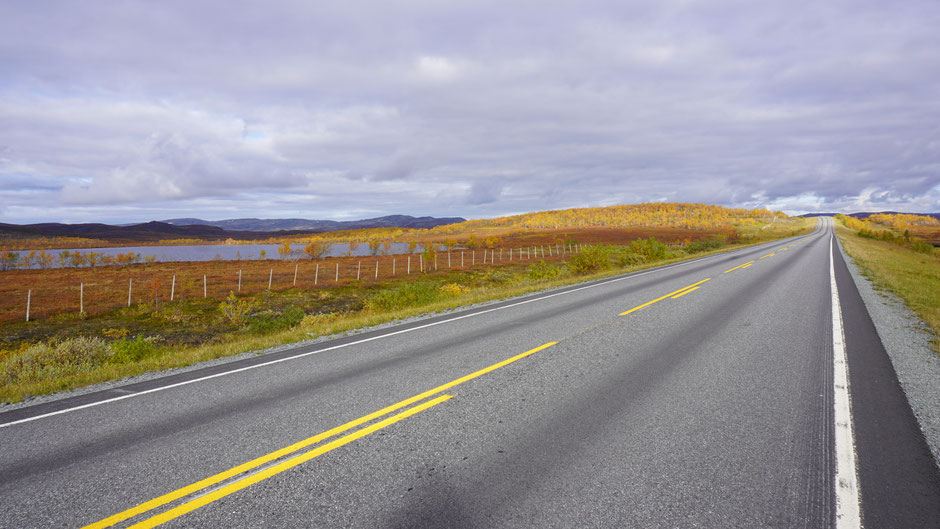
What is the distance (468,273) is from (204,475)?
34.5 metres

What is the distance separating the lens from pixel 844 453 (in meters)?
4.06

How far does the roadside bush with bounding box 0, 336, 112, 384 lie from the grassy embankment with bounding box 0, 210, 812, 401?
0.05 ft

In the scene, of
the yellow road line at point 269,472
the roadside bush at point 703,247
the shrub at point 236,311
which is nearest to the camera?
the yellow road line at point 269,472

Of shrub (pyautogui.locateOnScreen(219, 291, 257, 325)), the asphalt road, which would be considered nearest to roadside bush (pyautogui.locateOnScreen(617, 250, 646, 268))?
the asphalt road

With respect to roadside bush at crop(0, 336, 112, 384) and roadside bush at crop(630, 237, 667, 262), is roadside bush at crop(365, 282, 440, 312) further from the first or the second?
roadside bush at crop(630, 237, 667, 262)

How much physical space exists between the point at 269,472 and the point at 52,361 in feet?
27.3

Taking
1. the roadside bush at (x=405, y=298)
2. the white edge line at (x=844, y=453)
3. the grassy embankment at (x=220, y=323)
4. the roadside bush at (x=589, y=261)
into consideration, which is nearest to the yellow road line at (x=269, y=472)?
the white edge line at (x=844, y=453)

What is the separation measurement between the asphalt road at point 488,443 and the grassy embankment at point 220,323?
1840 mm

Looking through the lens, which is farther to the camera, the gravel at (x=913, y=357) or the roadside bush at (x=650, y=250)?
the roadside bush at (x=650, y=250)

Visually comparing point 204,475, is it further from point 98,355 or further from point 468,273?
point 468,273

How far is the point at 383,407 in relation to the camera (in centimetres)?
532

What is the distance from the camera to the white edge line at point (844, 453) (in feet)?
10.5

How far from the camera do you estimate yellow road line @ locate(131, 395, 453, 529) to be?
3299mm

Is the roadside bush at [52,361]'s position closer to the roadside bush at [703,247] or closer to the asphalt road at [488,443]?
the asphalt road at [488,443]
